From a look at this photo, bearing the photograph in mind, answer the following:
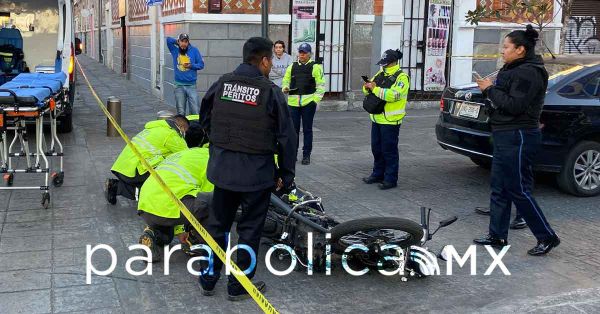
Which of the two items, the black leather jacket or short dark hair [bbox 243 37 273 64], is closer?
short dark hair [bbox 243 37 273 64]

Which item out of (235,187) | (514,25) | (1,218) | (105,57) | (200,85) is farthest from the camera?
(105,57)

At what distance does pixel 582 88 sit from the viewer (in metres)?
7.48

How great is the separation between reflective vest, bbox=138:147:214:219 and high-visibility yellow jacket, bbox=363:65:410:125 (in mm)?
2834

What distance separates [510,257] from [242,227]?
2.43 meters

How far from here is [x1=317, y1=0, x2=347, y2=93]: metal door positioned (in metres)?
14.9

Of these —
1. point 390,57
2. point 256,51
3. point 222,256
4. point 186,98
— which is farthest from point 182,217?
point 186,98

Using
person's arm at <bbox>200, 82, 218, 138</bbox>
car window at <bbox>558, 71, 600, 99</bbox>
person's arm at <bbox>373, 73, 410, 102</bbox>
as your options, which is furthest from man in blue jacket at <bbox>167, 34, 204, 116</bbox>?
person's arm at <bbox>200, 82, 218, 138</bbox>

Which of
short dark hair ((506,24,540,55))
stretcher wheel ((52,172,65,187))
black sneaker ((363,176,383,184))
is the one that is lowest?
black sneaker ((363,176,383,184))

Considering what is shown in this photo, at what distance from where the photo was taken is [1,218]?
6.34m

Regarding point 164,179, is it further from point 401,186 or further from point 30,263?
point 401,186

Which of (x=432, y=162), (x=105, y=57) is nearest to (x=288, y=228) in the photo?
(x=432, y=162)

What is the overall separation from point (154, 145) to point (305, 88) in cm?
328

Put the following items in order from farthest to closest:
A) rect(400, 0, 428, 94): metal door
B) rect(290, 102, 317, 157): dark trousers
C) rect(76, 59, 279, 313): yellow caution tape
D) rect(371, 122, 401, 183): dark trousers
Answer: rect(400, 0, 428, 94): metal door → rect(290, 102, 317, 157): dark trousers → rect(371, 122, 401, 183): dark trousers → rect(76, 59, 279, 313): yellow caution tape

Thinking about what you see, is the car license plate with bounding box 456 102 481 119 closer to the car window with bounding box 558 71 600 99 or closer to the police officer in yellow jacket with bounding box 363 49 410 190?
the police officer in yellow jacket with bounding box 363 49 410 190
